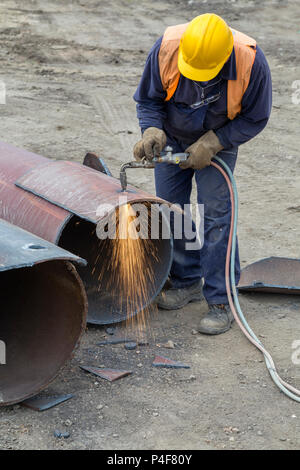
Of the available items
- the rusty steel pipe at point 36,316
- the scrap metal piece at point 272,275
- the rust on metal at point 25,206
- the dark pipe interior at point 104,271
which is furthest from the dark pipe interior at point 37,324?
the scrap metal piece at point 272,275

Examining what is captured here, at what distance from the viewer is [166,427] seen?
10.3 feet

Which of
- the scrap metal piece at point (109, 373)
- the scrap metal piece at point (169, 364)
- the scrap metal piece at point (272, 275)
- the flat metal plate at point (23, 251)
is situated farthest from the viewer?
the scrap metal piece at point (272, 275)

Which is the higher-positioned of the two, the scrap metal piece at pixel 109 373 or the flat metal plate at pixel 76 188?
the flat metal plate at pixel 76 188

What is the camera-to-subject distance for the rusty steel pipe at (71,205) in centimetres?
361

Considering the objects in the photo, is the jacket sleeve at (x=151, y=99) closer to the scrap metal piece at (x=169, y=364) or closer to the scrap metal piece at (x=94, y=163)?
the scrap metal piece at (x=94, y=163)

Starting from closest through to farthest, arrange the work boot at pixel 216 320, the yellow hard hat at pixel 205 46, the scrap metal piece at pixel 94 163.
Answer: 1. the yellow hard hat at pixel 205 46
2. the work boot at pixel 216 320
3. the scrap metal piece at pixel 94 163

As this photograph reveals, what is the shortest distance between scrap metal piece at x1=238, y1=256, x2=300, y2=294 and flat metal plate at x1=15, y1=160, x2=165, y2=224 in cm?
116

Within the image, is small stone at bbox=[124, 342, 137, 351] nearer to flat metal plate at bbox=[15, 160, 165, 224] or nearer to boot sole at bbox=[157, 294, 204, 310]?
boot sole at bbox=[157, 294, 204, 310]

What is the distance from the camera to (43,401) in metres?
3.29

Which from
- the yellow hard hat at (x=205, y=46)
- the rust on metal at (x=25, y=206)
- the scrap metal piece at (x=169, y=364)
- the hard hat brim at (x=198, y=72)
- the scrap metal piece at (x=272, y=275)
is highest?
the yellow hard hat at (x=205, y=46)

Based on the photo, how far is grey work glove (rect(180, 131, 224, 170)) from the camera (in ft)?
12.3

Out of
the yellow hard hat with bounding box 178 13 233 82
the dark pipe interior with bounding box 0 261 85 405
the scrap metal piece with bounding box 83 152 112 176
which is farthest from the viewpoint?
the scrap metal piece with bounding box 83 152 112 176

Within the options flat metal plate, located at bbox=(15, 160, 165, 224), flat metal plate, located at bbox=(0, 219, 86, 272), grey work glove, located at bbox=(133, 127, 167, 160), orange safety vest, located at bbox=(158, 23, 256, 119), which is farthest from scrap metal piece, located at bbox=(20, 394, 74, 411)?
orange safety vest, located at bbox=(158, 23, 256, 119)

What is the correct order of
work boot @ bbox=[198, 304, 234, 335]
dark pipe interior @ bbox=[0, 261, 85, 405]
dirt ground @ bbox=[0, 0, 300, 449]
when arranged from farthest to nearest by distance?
1. work boot @ bbox=[198, 304, 234, 335]
2. dark pipe interior @ bbox=[0, 261, 85, 405]
3. dirt ground @ bbox=[0, 0, 300, 449]
